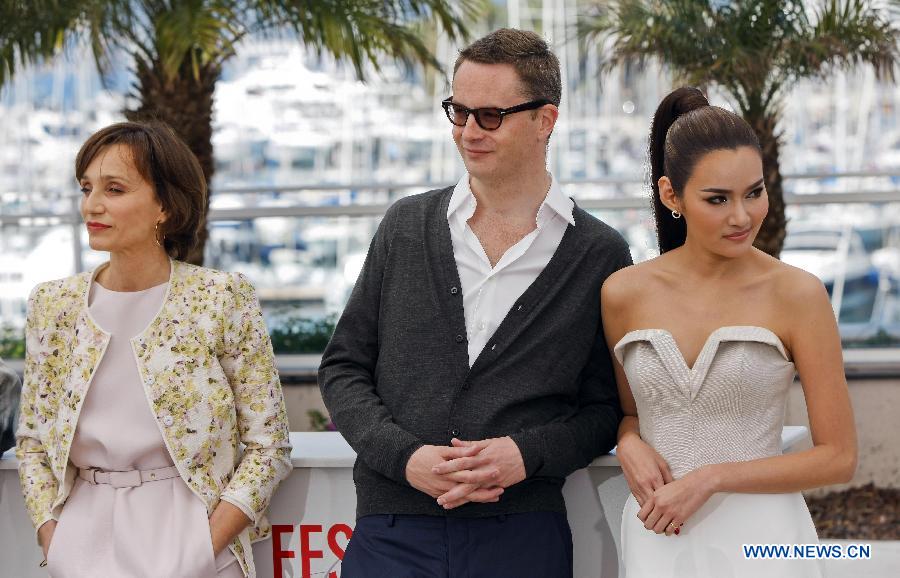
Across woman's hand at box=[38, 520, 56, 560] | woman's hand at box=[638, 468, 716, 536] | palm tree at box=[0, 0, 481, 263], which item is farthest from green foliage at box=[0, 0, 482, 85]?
woman's hand at box=[638, 468, 716, 536]

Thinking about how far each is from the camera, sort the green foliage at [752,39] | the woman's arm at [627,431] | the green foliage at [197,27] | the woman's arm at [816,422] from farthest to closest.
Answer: the green foliage at [752,39], the green foliage at [197,27], the woman's arm at [627,431], the woman's arm at [816,422]

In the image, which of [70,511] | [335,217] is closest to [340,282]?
[335,217]

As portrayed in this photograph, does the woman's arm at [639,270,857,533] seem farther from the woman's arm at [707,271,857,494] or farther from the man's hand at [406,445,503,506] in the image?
the man's hand at [406,445,503,506]

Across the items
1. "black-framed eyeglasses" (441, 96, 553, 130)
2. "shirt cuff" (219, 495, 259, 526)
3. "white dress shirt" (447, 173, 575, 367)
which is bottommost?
"shirt cuff" (219, 495, 259, 526)

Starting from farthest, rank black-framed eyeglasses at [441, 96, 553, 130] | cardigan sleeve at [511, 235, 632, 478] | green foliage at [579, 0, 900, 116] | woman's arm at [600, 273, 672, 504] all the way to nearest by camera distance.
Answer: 1. green foliage at [579, 0, 900, 116]
2. black-framed eyeglasses at [441, 96, 553, 130]
3. cardigan sleeve at [511, 235, 632, 478]
4. woman's arm at [600, 273, 672, 504]

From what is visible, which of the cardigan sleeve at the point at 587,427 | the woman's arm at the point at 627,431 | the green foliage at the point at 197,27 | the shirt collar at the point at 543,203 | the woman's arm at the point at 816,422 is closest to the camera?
the woman's arm at the point at 816,422

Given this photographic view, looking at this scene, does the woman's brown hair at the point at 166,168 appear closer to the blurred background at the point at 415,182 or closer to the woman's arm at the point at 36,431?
the woman's arm at the point at 36,431

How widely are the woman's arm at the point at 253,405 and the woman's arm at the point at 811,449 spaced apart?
3.31ft

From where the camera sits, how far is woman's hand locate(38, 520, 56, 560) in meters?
3.02

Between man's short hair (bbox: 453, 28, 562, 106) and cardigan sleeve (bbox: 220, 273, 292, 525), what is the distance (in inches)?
33.4

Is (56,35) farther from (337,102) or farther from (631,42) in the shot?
(337,102)

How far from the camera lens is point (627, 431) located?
9.71 feet

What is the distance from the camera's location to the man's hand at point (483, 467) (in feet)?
9.14

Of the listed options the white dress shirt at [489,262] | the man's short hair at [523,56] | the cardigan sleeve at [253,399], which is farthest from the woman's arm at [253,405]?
the man's short hair at [523,56]
